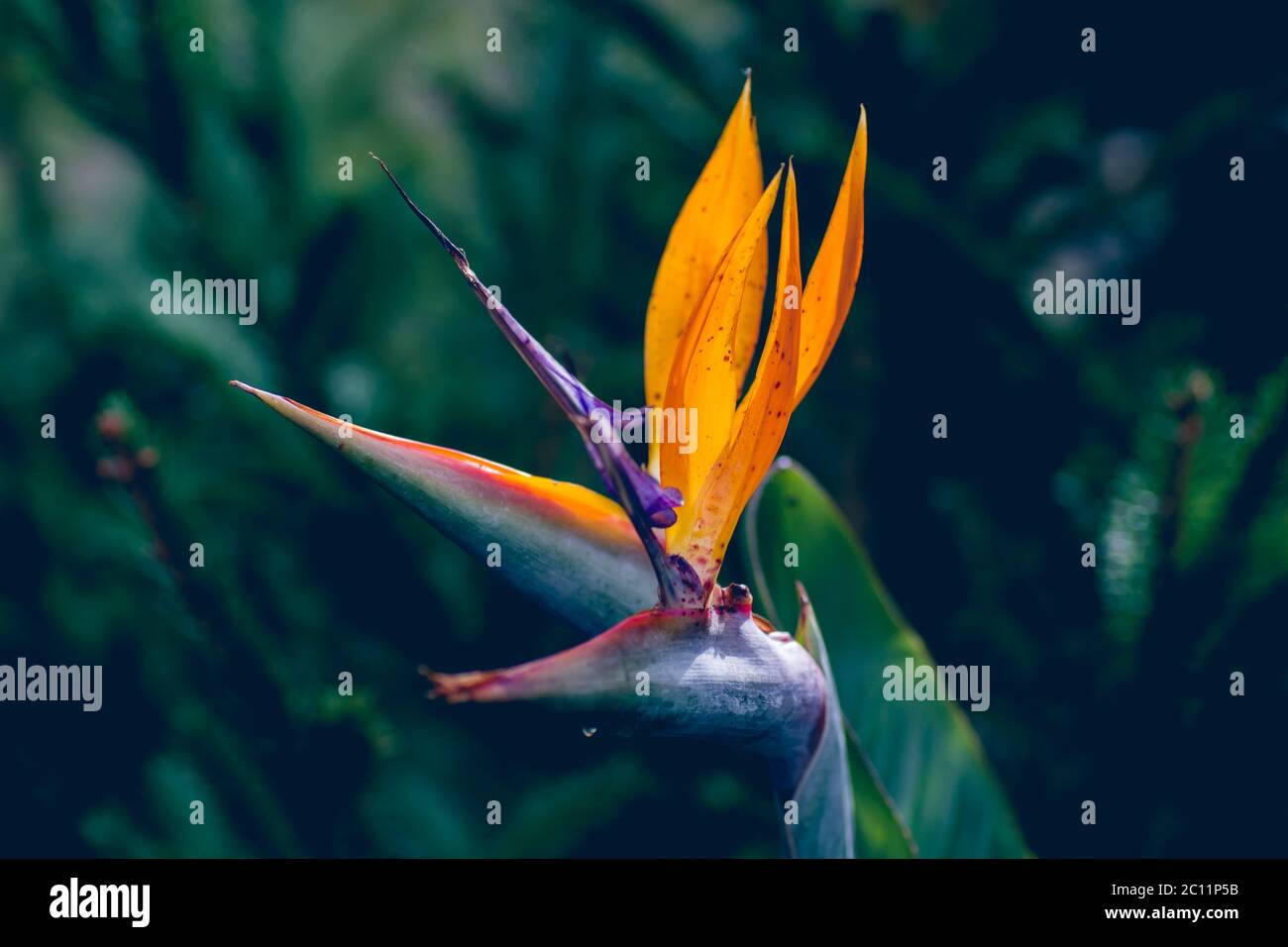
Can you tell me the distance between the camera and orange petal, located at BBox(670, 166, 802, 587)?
0.48 meters

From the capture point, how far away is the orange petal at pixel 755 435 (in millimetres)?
478

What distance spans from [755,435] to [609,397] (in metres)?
0.53
